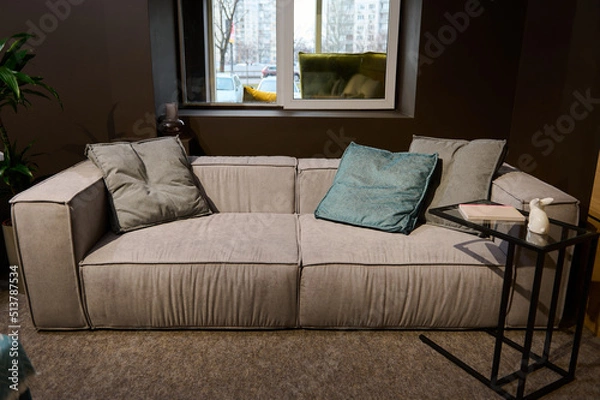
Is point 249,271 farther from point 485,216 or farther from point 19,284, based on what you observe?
point 19,284

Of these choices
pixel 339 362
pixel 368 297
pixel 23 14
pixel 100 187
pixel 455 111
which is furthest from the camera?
pixel 455 111

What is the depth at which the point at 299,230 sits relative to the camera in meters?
2.60

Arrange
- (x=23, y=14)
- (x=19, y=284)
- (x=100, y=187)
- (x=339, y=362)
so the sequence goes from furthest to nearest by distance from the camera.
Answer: (x=23, y=14), (x=19, y=284), (x=100, y=187), (x=339, y=362)

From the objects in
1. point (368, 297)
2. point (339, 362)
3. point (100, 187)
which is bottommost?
point (339, 362)

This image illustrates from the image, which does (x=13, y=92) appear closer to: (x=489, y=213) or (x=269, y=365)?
(x=269, y=365)

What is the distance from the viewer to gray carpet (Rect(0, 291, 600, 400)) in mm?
1948

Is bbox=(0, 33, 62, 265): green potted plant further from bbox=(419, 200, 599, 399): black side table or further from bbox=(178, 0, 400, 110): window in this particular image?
bbox=(419, 200, 599, 399): black side table

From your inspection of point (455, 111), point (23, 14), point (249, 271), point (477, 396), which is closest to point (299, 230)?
point (249, 271)

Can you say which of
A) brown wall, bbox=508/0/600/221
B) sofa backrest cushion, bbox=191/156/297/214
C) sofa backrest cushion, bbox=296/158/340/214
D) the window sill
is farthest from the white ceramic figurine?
the window sill

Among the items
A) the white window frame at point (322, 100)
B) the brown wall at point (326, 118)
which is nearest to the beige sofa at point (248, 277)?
the brown wall at point (326, 118)

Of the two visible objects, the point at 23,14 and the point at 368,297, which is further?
the point at 23,14

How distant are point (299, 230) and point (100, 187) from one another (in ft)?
3.30

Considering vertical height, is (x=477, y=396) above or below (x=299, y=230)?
below

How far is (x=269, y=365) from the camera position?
2.11 meters
